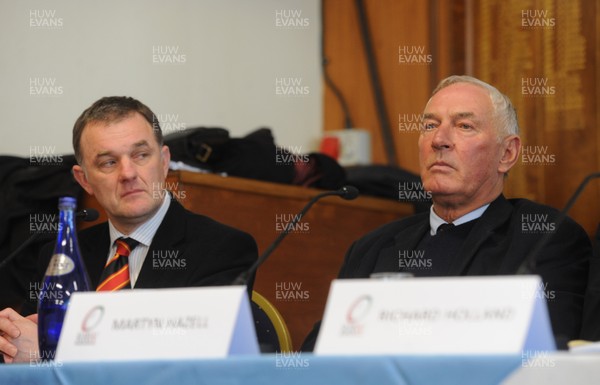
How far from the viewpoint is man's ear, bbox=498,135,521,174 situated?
2.60 meters

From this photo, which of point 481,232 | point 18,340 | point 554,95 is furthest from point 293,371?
point 554,95

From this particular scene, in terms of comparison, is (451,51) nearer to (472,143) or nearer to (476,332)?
(472,143)

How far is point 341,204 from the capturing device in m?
3.81

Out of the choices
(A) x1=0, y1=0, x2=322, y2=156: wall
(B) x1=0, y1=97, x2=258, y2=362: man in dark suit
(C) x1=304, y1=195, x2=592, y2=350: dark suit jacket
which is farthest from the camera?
(A) x1=0, y1=0, x2=322, y2=156: wall

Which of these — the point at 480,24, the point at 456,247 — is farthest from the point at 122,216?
the point at 480,24

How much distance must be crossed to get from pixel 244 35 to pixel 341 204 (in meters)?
1.11

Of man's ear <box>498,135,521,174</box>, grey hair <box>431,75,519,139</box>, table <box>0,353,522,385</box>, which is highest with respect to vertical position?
grey hair <box>431,75,519,139</box>

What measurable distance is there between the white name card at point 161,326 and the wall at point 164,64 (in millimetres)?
2481

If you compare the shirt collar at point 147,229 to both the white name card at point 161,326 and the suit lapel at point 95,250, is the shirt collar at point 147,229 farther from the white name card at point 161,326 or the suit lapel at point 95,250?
the white name card at point 161,326

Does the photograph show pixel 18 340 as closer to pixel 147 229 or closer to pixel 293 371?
pixel 147 229

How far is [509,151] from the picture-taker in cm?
262

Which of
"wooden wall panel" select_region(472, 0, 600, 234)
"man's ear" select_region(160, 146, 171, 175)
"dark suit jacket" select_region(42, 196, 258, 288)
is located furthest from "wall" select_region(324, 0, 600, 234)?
"man's ear" select_region(160, 146, 171, 175)

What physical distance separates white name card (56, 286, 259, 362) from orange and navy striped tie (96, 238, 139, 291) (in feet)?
2.79

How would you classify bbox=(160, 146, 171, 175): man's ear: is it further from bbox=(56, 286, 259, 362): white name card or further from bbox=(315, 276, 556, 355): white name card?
bbox=(315, 276, 556, 355): white name card
